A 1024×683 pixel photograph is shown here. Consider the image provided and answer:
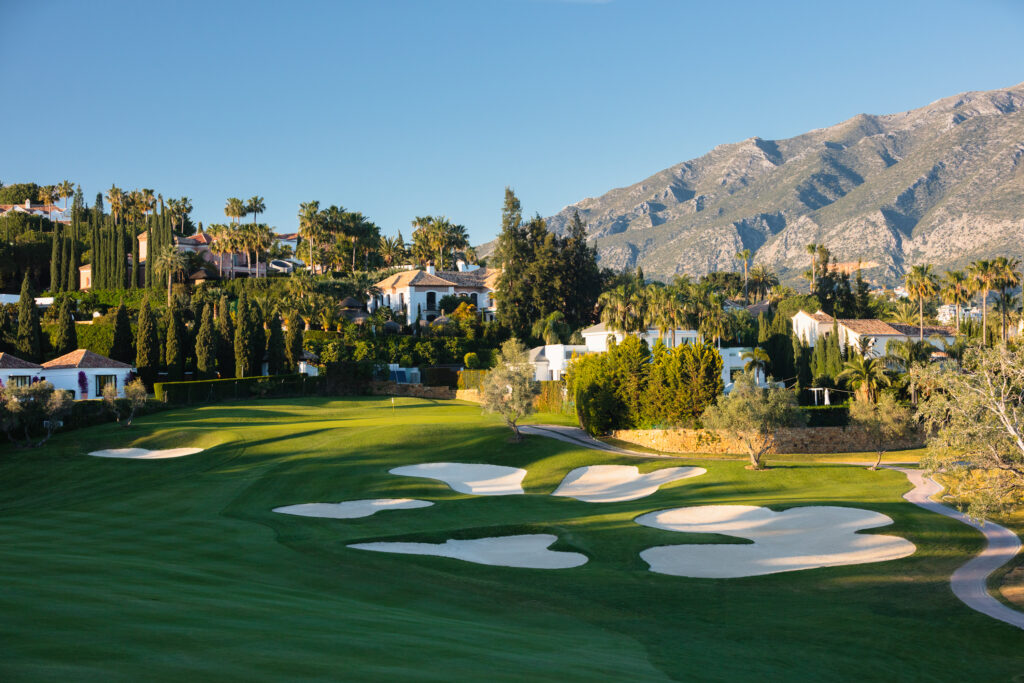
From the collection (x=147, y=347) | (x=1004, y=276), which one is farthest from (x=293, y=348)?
(x=1004, y=276)

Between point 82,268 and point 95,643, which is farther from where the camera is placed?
point 82,268

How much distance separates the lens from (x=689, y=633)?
1562 centimetres

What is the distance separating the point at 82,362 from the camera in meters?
67.5

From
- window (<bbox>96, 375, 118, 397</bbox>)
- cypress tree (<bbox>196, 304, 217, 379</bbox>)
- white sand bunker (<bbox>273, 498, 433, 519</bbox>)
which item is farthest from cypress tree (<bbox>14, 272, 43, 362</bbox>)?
white sand bunker (<bbox>273, 498, 433, 519</bbox>)

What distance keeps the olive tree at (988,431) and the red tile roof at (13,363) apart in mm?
67865

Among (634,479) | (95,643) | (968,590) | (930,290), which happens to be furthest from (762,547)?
(930,290)

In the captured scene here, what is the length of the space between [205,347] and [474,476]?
45.8 m

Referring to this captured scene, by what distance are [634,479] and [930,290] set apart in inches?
2318

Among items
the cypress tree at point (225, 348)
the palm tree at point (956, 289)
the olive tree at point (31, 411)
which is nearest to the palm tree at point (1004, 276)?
the palm tree at point (956, 289)

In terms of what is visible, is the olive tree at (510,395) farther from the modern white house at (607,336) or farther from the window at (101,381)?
the window at (101,381)

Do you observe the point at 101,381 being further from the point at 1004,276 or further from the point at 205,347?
the point at 1004,276

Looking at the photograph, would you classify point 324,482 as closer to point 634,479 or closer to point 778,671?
point 634,479

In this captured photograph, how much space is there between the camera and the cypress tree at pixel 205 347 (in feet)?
245

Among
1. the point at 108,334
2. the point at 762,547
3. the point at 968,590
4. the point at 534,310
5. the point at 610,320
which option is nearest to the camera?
the point at 968,590
